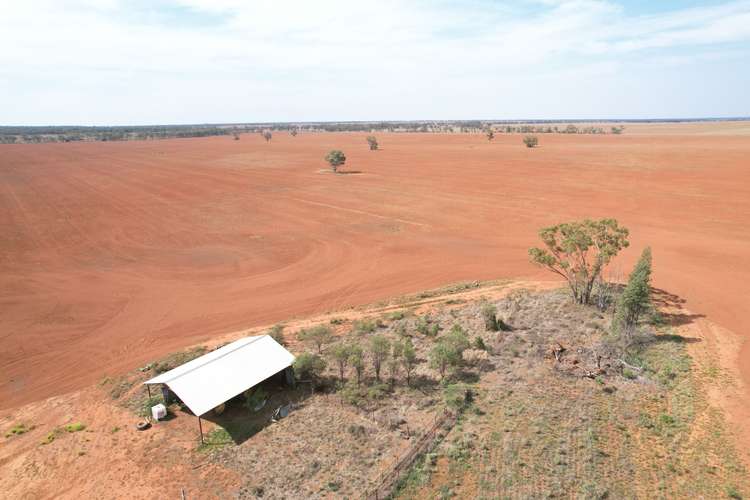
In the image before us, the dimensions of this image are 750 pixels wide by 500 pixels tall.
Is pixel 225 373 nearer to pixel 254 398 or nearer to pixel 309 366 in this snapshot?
pixel 254 398

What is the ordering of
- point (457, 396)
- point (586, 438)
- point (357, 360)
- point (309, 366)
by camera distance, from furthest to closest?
point (309, 366) < point (357, 360) < point (457, 396) < point (586, 438)

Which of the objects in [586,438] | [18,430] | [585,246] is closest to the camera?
[586,438]

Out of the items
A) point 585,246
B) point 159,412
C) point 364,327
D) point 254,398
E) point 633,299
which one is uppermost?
point 585,246

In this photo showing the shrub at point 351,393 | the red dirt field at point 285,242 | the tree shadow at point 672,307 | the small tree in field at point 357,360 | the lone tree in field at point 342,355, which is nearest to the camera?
the shrub at point 351,393

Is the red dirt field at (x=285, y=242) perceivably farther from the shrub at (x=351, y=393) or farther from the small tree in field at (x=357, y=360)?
the shrub at (x=351, y=393)

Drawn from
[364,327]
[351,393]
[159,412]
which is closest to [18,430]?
[159,412]

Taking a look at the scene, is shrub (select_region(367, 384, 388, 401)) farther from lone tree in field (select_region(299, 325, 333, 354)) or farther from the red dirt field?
the red dirt field

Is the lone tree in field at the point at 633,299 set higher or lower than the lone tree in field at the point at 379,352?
higher

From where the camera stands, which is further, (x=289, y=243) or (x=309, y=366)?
(x=289, y=243)

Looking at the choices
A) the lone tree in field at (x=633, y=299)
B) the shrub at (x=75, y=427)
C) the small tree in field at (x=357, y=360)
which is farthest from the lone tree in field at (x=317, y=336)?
the lone tree in field at (x=633, y=299)
